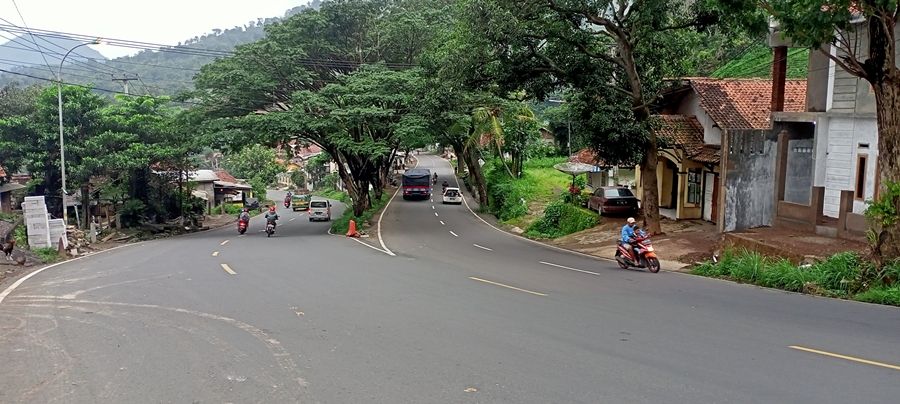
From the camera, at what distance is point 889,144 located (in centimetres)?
1351

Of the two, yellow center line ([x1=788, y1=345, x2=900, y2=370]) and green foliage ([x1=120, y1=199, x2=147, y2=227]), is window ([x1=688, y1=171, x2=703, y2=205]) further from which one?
green foliage ([x1=120, y1=199, x2=147, y2=227])

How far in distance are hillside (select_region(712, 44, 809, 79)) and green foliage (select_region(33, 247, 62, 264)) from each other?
33715 millimetres

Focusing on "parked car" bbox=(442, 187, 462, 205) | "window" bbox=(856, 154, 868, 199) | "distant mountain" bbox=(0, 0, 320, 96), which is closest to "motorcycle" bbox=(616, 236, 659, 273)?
"window" bbox=(856, 154, 868, 199)

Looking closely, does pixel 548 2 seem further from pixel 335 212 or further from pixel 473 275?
pixel 335 212

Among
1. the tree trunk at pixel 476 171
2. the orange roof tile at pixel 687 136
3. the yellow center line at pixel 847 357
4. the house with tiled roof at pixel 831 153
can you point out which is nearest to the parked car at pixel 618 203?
the orange roof tile at pixel 687 136

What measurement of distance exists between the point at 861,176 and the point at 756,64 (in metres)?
23.7

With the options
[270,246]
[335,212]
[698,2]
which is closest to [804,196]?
[698,2]

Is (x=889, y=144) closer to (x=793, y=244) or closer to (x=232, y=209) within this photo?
(x=793, y=244)

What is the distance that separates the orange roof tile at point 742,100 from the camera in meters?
25.3

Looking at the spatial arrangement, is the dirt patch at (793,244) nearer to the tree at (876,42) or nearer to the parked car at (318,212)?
the tree at (876,42)

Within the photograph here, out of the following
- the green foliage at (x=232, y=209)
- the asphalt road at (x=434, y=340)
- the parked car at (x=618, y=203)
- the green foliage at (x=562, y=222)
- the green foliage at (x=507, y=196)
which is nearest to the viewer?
the asphalt road at (x=434, y=340)

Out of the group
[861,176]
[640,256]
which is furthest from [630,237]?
[861,176]

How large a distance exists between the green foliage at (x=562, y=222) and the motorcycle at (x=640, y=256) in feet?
38.6

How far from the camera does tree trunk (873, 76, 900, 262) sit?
516 inches
